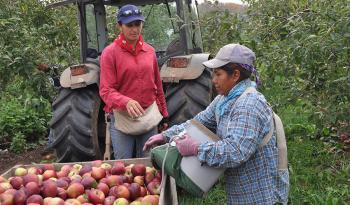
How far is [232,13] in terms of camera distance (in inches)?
179

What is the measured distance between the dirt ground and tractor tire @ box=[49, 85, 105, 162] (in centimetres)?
165

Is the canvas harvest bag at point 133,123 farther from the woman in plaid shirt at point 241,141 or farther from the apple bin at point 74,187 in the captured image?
the woman in plaid shirt at point 241,141

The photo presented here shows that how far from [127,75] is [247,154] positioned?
5.35 ft

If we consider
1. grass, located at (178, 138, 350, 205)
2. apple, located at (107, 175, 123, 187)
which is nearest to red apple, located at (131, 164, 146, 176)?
apple, located at (107, 175, 123, 187)

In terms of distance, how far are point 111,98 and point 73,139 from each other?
985mm

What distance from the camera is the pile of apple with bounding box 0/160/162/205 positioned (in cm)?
286

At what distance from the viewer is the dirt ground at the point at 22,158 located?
6281 millimetres

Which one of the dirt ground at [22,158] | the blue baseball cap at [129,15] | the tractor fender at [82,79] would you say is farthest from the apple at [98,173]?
the dirt ground at [22,158]

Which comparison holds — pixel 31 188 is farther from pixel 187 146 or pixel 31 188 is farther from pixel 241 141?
pixel 241 141

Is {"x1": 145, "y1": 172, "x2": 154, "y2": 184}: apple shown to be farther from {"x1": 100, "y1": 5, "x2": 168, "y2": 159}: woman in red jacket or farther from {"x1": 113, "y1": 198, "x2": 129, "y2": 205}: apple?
{"x1": 100, "y1": 5, "x2": 168, "y2": 159}: woman in red jacket

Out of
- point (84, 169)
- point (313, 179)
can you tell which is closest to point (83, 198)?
point (84, 169)

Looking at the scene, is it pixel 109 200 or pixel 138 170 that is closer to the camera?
pixel 109 200

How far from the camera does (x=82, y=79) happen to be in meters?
4.66

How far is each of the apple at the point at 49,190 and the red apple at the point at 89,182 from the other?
0.19 metres
